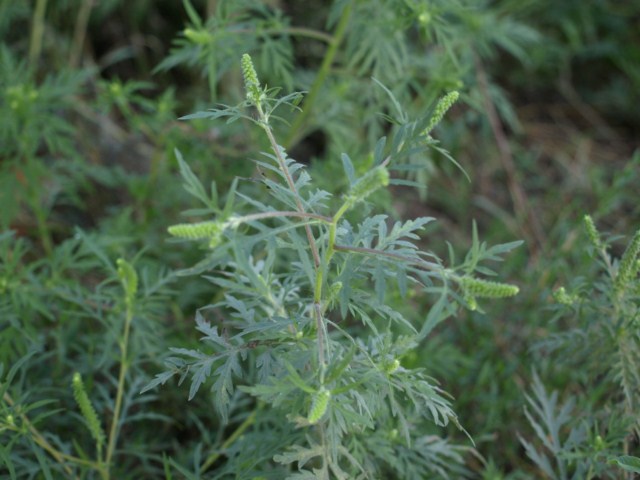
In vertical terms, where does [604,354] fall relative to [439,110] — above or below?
below

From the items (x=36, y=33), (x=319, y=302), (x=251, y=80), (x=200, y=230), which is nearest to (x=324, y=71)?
(x=251, y=80)

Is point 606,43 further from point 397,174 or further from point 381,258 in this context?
point 381,258

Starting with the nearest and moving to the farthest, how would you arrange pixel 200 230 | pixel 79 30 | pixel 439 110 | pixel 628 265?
pixel 200 230 < pixel 439 110 < pixel 628 265 < pixel 79 30

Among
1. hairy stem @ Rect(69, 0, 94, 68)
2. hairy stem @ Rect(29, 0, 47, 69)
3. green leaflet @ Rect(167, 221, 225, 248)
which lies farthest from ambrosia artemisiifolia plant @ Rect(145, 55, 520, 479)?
hairy stem @ Rect(69, 0, 94, 68)

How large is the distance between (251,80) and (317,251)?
38cm

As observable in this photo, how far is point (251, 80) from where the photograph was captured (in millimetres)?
1479

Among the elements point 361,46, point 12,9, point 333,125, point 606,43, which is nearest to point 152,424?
point 333,125

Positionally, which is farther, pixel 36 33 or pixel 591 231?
pixel 36 33

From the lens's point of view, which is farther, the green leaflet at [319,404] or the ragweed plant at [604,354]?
the ragweed plant at [604,354]

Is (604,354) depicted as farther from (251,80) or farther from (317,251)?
(251,80)

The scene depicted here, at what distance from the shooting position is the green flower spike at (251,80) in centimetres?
148

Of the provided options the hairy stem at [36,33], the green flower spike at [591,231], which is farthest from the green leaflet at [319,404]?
the hairy stem at [36,33]

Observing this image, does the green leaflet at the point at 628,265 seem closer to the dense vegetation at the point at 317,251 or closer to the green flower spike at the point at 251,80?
the dense vegetation at the point at 317,251

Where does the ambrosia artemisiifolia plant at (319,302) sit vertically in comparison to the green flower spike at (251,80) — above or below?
below
